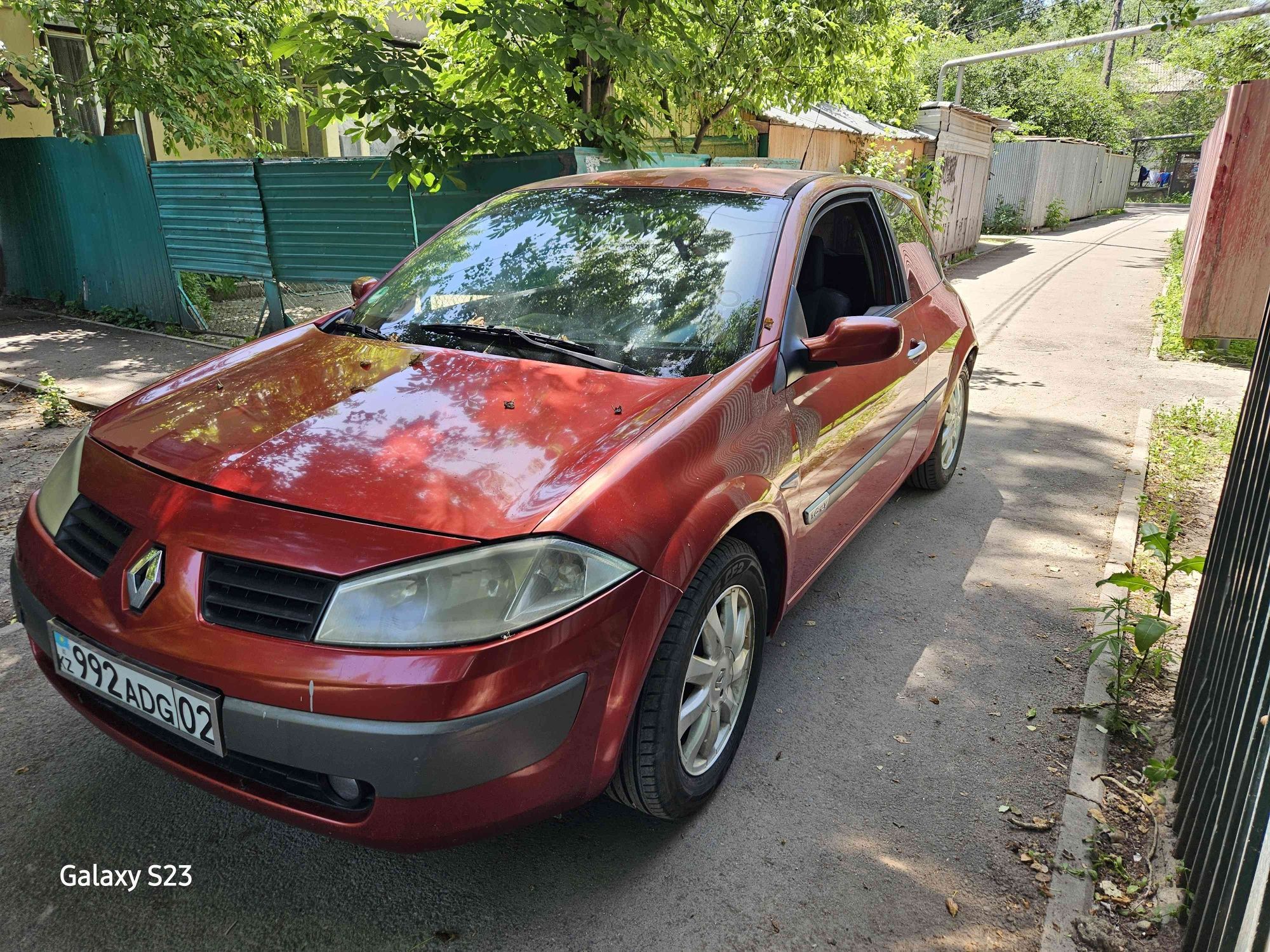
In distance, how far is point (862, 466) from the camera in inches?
139

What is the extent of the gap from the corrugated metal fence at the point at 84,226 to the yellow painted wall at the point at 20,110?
87cm

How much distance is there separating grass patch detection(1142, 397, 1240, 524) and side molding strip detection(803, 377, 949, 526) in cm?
151

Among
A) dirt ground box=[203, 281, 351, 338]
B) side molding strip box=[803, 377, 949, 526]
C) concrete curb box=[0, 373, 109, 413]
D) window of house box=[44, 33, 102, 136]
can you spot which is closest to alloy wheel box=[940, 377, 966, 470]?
side molding strip box=[803, 377, 949, 526]

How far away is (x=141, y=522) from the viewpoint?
6.94ft

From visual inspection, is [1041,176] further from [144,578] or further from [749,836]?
[144,578]

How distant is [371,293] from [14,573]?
5.07ft

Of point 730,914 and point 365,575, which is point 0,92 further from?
point 730,914

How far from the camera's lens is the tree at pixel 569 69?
18.1 feet

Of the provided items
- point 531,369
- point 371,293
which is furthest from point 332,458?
point 371,293

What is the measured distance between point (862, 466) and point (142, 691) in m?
2.55

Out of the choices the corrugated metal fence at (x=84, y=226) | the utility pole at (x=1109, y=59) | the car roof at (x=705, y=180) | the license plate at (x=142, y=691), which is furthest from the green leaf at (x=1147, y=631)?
the utility pole at (x=1109, y=59)

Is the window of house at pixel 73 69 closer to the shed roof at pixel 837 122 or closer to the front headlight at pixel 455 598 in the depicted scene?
the shed roof at pixel 837 122

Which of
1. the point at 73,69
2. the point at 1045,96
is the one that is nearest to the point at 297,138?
the point at 73,69

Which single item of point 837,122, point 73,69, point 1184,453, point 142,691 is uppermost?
point 73,69
